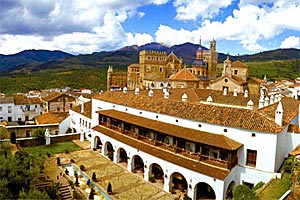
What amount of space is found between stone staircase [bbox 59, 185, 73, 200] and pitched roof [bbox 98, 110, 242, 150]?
7.00 m

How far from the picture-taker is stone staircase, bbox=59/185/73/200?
17.7 meters

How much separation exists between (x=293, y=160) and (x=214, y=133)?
Result: 4.86 meters

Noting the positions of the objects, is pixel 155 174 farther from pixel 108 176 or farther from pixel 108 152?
pixel 108 152

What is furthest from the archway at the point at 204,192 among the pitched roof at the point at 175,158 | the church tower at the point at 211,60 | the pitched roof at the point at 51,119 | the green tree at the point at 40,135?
the church tower at the point at 211,60

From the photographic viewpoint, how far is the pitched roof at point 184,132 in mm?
16875

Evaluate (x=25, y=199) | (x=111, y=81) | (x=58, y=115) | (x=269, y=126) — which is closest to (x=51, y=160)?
(x=58, y=115)

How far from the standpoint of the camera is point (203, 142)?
56.3 ft

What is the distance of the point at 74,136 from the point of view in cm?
3120

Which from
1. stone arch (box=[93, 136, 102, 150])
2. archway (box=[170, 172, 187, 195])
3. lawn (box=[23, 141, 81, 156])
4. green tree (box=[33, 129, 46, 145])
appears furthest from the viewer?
green tree (box=[33, 129, 46, 145])

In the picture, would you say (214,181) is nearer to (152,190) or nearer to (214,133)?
(214,133)

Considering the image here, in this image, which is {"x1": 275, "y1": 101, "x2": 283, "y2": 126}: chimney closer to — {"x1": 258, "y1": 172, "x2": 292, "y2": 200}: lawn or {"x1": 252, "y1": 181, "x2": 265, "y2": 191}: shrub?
{"x1": 258, "y1": 172, "x2": 292, "y2": 200}: lawn

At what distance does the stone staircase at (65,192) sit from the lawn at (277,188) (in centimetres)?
1159

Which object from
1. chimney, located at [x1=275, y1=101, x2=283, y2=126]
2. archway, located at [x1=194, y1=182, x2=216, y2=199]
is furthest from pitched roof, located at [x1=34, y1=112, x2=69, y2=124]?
chimney, located at [x1=275, y1=101, x2=283, y2=126]

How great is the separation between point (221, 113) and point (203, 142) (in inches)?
122
